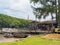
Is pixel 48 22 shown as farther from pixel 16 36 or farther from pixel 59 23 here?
pixel 16 36

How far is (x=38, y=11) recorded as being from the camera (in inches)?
1608

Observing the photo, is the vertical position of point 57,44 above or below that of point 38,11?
below

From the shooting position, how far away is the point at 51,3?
130ft

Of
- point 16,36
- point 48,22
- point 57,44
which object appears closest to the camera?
point 57,44

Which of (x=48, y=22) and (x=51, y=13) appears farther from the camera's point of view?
(x=48, y=22)

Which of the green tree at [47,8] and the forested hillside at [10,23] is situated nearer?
the green tree at [47,8]

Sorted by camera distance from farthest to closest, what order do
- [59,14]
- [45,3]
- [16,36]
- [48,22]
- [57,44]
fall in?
[48,22] < [45,3] < [59,14] < [16,36] < [57,44]

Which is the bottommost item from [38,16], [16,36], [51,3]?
[16,36]

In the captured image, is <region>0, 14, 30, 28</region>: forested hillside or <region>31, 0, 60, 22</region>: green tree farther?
<region>0, 14, 30, 28</region>: forested hillside

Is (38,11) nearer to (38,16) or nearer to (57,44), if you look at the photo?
(38,16)

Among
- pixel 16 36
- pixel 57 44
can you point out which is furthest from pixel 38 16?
pixel 57 44

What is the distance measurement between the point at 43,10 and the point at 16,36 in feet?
31.5

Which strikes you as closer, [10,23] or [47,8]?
[47,8]

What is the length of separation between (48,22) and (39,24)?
262cm
